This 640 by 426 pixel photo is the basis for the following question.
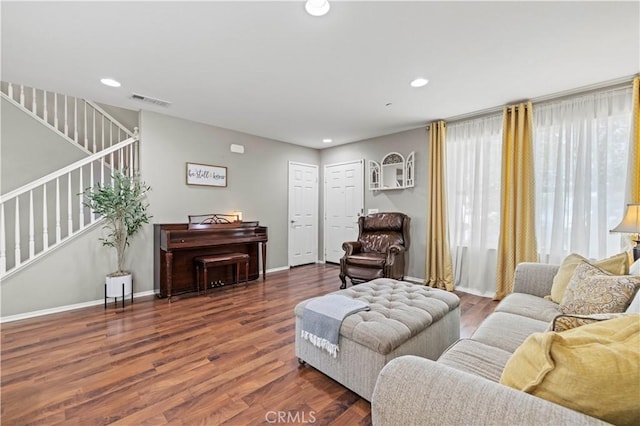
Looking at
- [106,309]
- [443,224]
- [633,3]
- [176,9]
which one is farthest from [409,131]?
[106,309]

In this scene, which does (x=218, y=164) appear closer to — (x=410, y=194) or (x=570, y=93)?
(x=410, y=194)

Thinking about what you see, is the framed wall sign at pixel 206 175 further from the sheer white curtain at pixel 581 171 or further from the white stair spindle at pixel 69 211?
the sheer white curtain at pixel 581 171

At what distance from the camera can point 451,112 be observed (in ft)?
12.4

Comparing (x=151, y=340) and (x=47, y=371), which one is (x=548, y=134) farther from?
(x=47, y=371)

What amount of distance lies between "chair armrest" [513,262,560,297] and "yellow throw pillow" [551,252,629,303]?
115mm

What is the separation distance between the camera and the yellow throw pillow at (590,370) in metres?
0.67

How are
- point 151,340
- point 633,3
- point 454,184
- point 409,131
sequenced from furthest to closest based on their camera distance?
point 409,131
point 454,184
point 151,340
point 633,3

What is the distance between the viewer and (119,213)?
332 centimetres

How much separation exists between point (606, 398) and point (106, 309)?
13.3 ft

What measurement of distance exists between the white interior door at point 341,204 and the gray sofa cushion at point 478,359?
3.87 m

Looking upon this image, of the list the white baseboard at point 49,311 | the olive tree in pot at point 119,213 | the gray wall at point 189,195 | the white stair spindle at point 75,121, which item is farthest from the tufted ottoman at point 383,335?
the white stair spindle at point 75,121

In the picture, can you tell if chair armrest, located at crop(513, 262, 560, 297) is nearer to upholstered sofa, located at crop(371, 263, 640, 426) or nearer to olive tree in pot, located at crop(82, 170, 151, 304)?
upholstered sofa, located at crop(371, 263, 640, 426)

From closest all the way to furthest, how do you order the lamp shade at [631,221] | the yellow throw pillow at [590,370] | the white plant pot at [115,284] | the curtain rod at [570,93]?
the yellow throw pillow at [590,370], the lamp shade at [631,221], the curtain rod at [570,93], the white plant pot at [115,284]

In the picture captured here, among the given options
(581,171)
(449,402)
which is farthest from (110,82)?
(581,171)
